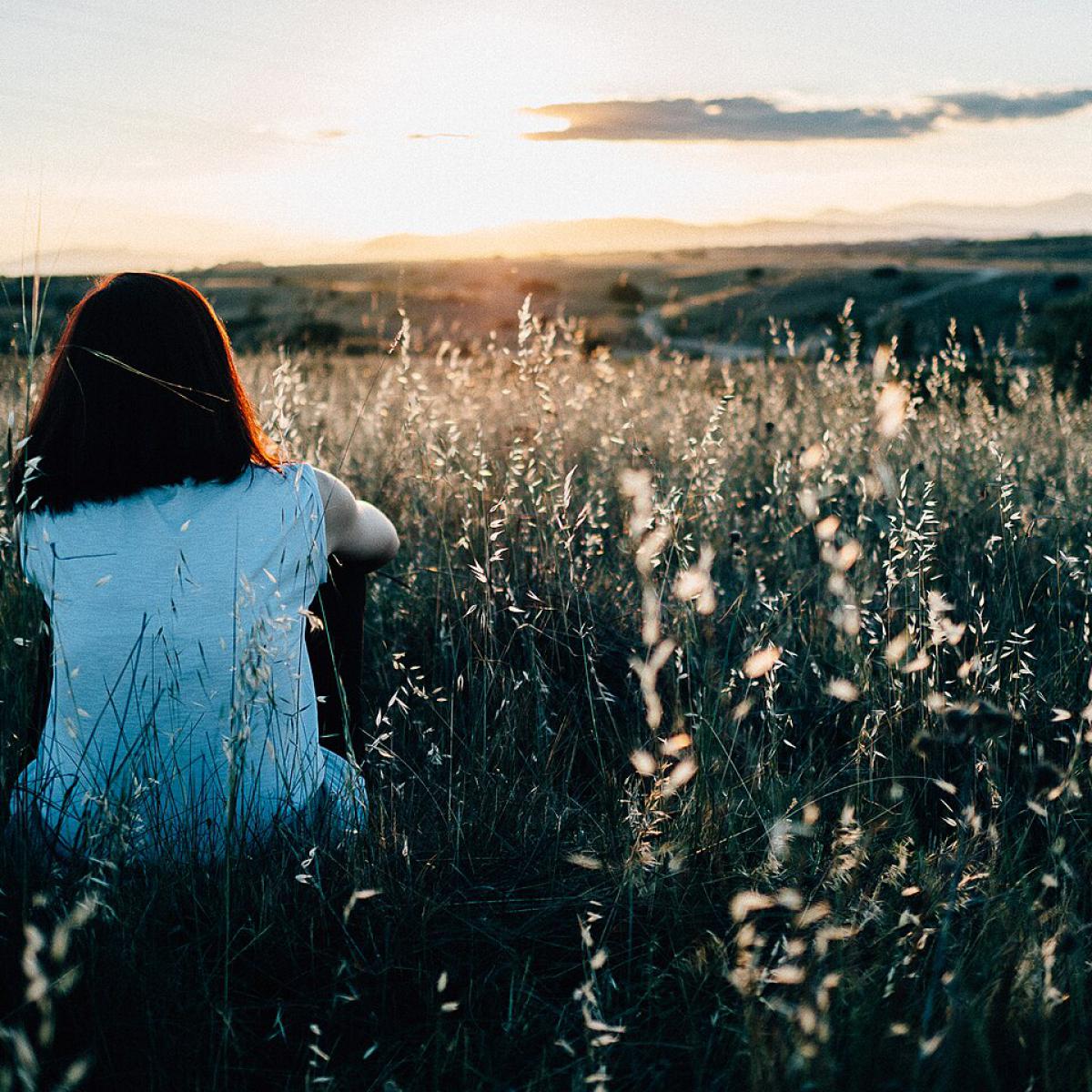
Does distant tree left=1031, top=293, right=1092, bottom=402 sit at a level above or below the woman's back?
above

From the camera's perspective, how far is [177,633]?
5.91 ft

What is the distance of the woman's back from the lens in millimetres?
1780

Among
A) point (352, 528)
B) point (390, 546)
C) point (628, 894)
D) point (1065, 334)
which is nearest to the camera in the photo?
point (628, 894)

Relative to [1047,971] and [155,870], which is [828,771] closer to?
[1047,971]

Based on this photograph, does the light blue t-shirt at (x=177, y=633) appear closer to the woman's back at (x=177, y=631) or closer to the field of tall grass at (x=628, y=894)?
the woman's back at (x=177, y=631)

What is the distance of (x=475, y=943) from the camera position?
1.59 metres

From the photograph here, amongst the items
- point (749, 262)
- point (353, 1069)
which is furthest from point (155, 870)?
point (749, 262)

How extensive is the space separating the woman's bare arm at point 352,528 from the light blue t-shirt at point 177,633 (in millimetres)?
104

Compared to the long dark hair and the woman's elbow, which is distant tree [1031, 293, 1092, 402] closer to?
the woman's elbow

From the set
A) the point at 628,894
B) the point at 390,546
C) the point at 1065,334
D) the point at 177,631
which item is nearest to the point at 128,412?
the point at 177,631

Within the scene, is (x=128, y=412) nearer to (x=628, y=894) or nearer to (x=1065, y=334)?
(x=628, y=894)

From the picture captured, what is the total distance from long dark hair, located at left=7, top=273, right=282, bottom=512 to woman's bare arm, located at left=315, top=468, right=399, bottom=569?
0.62 ft

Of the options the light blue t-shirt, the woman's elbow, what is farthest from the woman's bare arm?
the light blue t-shirt

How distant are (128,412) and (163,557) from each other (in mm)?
289
